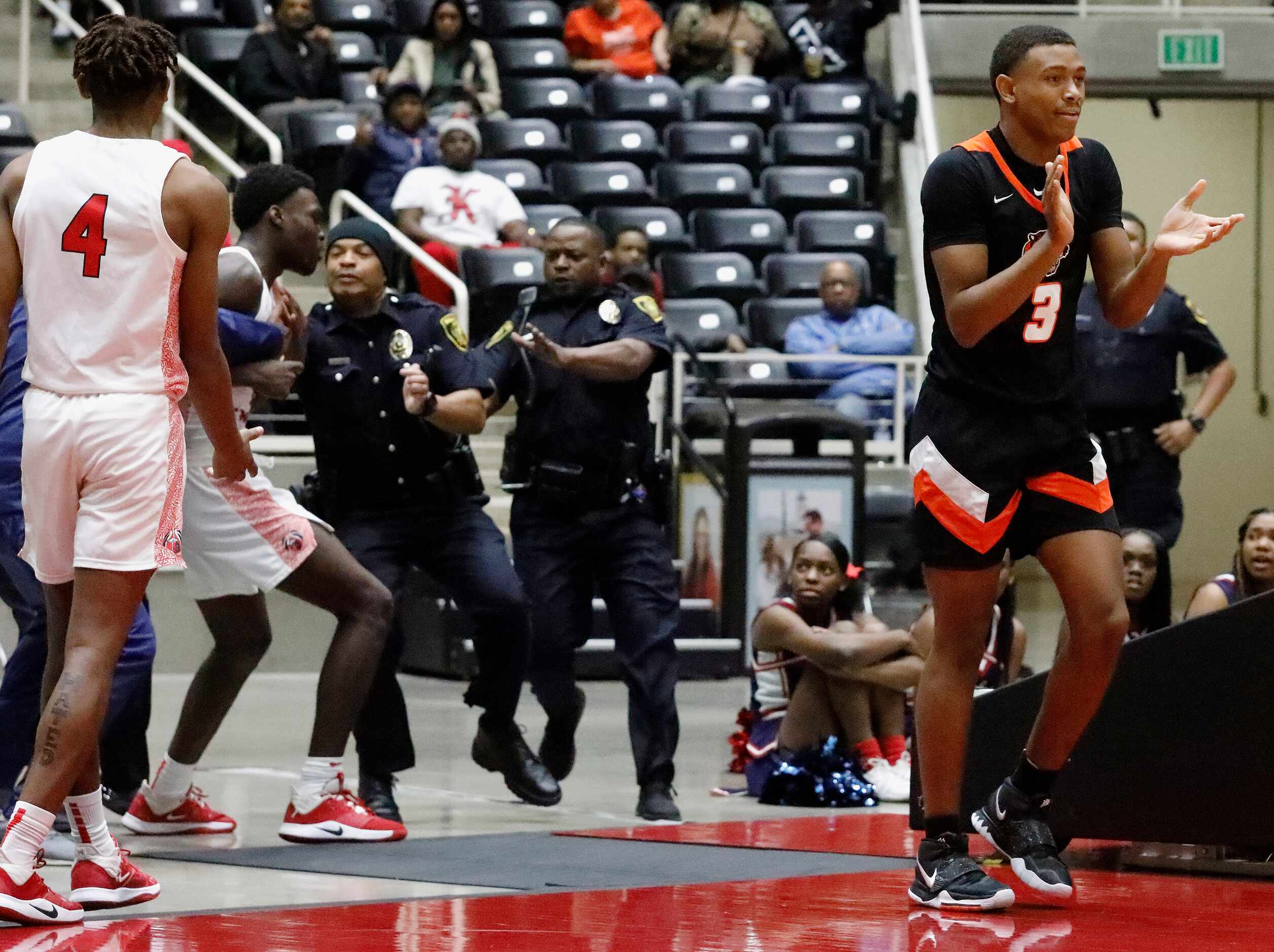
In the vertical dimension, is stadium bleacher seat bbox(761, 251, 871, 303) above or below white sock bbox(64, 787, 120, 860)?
above

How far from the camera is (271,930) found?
3762 mm

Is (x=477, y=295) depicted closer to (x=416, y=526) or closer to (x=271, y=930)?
(x=416, y=526)

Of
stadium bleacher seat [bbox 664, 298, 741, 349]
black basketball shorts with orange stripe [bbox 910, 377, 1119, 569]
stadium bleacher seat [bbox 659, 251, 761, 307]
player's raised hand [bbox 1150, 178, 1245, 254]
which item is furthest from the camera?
stadium bleacher seat [bbox 659, 251, 761, 307]

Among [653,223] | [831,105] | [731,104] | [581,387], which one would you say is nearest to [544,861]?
[581,387]

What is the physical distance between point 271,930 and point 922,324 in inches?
324

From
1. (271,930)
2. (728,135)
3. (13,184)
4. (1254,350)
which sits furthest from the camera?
(1254,350)

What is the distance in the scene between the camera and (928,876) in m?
4.04

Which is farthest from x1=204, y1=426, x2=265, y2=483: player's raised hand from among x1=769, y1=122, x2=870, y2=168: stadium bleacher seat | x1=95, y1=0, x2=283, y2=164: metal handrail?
x1=769, y1=122, x2=870, y2=168: stadium bleacher seat

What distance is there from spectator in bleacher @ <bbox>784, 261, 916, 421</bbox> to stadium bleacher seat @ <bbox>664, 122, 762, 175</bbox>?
1.89m

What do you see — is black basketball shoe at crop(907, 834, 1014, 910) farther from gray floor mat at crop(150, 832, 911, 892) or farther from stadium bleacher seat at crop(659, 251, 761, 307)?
stadium bleacher seat at crop(659, 251, 761, 307)

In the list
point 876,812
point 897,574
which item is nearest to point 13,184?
point 876,812

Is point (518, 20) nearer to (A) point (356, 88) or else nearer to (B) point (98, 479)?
(A) point (356, 88)

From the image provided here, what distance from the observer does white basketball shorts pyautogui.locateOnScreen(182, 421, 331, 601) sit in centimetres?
512

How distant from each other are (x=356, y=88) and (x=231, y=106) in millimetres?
1576
